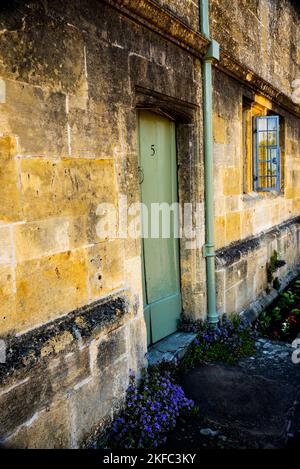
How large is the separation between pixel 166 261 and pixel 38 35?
104 inches

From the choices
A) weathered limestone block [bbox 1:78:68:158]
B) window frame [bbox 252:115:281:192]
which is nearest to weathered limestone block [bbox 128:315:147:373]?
weathered limestone block [bbox 1:78:68:158]

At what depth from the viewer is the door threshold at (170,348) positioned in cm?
391

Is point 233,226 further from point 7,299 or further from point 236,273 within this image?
point 7,299

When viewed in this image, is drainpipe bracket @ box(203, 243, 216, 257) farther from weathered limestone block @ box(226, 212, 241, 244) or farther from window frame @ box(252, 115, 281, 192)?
window frame @ box(252, 115, 281, 192)

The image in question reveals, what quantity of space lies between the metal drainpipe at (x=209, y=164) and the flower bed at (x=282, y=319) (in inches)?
38.7

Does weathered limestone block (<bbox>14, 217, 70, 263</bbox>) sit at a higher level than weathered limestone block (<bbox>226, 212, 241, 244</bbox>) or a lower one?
higher

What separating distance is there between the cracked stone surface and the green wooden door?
68cm

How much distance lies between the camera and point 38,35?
98.2 inches

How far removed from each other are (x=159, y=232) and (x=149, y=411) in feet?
5.95

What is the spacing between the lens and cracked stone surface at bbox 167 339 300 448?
310cm

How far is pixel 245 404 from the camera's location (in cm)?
355
